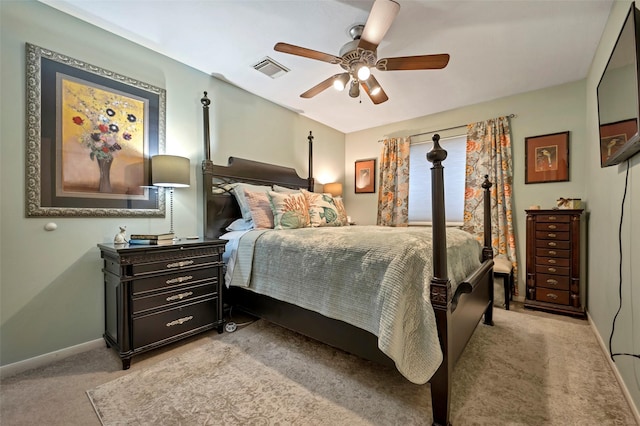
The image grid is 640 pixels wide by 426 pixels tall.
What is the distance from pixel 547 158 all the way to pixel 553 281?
1457mm

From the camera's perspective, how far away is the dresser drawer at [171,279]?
1905 mm

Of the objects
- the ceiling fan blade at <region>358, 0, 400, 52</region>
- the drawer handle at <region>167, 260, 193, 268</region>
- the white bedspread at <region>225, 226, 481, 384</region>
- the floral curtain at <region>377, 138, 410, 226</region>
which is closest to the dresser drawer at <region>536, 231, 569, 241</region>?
the white bedspread at <region>225, 226, 481, 384</region>

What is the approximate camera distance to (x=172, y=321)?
2070 millimetres

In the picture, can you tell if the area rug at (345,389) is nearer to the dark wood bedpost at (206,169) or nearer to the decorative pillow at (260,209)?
the decorative pillow at (260,209)

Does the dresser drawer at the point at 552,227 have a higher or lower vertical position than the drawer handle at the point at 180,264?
higher

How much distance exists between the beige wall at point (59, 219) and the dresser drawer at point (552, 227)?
373 cm

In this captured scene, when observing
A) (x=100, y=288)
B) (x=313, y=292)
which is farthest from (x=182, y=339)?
(x=313, y=292)

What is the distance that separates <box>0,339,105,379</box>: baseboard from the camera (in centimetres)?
177

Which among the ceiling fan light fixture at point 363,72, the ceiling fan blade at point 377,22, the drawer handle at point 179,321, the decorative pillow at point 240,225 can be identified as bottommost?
the drawer handle at point 179,321

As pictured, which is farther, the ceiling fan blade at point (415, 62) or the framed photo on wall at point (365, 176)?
the framed photo on wall at point (365, 176)

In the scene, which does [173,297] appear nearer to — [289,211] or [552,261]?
[289,211]

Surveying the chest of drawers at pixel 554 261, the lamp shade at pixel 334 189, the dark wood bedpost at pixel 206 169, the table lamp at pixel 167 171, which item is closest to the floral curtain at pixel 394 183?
the lamp shade at pixel 334 189

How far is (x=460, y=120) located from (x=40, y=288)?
4.88m

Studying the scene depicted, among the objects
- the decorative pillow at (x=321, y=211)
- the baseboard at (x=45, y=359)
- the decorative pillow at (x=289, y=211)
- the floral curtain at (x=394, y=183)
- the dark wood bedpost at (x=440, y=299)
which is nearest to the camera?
the dark wood bedpost at (x=440, y=299)
